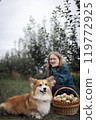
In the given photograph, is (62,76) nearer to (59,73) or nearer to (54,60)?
(59,73)

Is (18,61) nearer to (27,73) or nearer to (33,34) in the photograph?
(27,73)

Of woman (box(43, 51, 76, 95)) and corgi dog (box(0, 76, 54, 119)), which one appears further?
woman (box(43, 51, 76, 95))

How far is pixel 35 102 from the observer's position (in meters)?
2.98

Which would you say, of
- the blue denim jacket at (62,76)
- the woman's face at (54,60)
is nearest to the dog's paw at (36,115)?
the blue denim jacket at (62,76)

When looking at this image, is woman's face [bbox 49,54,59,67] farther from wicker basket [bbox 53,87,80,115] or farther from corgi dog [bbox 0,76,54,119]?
wicker basket [bbox 53,87,80,115]

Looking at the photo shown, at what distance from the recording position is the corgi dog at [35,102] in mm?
2939

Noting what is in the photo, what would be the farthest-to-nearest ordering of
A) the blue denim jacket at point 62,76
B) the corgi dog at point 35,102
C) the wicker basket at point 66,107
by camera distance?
the blue denim jacket at point 62,76, the wicker basket at point 66,107, the corgi dog at point 35,102

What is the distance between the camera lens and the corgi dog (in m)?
2.94

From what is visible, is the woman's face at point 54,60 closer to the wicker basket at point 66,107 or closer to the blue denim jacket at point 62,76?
the blue denim jacket at point 62,76

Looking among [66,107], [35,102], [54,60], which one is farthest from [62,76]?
[35,102]

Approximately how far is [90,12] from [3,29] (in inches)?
108

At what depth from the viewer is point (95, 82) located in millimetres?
3078

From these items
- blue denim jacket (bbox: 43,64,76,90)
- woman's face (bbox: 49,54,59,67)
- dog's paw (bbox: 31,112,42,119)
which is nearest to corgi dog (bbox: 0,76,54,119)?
dog's paw (bbox: 31,112,42,119)

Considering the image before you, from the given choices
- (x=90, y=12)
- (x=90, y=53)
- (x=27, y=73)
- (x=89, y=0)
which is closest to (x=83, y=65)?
(x=90, y=53)
